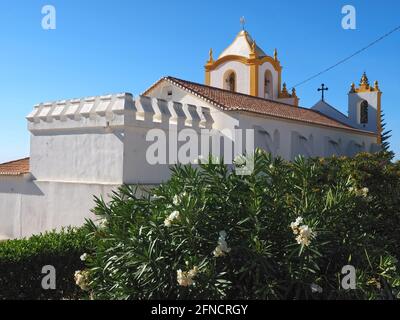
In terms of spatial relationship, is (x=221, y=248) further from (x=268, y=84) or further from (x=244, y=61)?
(x=268, y=84)

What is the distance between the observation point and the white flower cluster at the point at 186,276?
5.41 metres

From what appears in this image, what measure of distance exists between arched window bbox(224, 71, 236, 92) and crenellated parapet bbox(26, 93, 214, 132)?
12522 mm

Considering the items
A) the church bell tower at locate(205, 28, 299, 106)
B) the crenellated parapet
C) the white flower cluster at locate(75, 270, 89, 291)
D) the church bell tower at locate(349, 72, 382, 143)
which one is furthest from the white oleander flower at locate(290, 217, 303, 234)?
the church bell tower at locate(349, 72, 382, 143)

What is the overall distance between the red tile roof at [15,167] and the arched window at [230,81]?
49.6 ft

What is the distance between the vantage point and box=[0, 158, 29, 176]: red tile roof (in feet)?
62.3

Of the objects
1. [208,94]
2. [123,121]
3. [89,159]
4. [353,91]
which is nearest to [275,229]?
[123,121]

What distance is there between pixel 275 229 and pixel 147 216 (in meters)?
1.78

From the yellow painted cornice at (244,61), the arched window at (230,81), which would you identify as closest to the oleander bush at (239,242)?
the yellow painted cornice at (244,61)

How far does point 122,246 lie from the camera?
606 cm

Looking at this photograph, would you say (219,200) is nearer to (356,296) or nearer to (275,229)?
(275,229)

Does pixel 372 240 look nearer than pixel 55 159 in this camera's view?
Yes

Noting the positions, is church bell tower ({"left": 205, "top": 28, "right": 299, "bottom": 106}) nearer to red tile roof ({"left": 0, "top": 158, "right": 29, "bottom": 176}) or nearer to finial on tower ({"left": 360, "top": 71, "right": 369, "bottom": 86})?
finial on tower ({"left": 360, "top": 71, "right": 369, "bottom": 86})

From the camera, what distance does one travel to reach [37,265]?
9.08 m

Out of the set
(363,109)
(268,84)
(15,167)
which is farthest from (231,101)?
(363,109)
